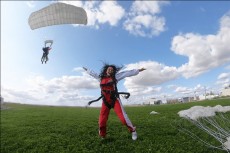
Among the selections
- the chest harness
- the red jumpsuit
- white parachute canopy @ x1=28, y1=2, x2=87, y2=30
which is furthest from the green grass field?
white parachute canopy @ x1=28, y1=2, x2=87, y2=30

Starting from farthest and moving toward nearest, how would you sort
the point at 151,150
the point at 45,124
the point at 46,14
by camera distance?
the point at 45,124 → the point at 46,14 → the point at 151,150

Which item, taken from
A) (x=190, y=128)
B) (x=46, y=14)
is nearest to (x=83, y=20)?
(x=46, y=14)

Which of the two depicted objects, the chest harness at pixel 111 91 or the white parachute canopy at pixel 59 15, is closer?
the chest harness at pixel 111 91

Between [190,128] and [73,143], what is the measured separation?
5.58 metres

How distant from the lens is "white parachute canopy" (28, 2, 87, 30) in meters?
16.8

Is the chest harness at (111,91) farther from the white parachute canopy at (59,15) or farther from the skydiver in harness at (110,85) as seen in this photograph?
the white parachute canopy at (59,15)

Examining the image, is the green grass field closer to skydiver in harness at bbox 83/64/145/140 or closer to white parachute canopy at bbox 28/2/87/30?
skydiver in harness at bbox 83/64/145/140

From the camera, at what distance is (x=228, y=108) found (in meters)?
15.9

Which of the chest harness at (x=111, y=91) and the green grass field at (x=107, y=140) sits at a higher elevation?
the chest harness at (x=111, y=91)

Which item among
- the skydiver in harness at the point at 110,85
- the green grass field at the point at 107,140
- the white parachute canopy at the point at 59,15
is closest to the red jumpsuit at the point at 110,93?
the skydiver in harness at the point at 110,85

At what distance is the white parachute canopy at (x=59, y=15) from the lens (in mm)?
16828

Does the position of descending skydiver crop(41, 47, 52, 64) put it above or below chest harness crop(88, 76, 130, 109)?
above

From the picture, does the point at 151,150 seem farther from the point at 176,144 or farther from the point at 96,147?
the point at 96,147

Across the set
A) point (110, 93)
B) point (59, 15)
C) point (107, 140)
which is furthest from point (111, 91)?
point (59, 15)
